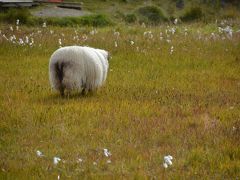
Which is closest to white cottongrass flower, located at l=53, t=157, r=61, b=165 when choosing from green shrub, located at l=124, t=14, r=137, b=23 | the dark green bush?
green shrub, located at l=124, t=14, r=137, b=23

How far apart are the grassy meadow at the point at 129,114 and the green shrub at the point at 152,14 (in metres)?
7.83

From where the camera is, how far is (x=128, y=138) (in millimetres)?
9281

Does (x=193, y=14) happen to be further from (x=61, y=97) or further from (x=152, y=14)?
(x=61, y=97)

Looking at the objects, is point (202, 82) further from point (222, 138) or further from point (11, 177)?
point (11, 177)

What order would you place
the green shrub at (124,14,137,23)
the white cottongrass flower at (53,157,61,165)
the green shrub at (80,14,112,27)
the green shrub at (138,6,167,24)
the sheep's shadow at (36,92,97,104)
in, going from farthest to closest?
the green shrub at (138,6,167,24) → the green shrub at (124,14,137,23) → the green shrub at (80,14,112,27) → the sheep's shadow at (36,92,97,104) → the white cottongrass flower at (53,157,61,165)

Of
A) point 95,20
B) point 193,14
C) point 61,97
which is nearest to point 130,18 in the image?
point 95,20

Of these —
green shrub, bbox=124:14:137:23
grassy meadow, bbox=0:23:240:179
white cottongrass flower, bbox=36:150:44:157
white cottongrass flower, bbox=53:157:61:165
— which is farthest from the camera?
green shrub, bbox=124:14:137:23

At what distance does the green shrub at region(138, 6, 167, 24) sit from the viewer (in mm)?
26250

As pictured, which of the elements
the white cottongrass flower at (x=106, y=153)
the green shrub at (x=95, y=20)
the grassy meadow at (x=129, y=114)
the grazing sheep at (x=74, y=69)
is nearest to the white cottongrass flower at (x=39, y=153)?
the grassy meadow at (x=129, y=114)

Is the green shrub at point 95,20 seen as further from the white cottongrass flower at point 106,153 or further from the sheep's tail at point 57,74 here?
the white cottongrass flower at point 106,153

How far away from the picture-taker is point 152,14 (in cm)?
2652

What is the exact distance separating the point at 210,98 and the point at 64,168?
517cm

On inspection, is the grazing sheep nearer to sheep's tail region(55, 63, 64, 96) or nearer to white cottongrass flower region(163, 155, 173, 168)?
sheep's tail region(55, 63, 64, 96)

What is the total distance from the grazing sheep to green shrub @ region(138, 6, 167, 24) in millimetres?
14316
